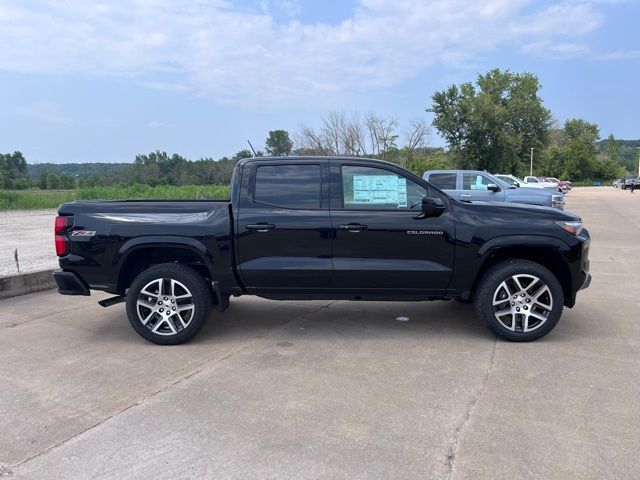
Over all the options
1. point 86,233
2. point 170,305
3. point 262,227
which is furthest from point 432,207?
point 86,233

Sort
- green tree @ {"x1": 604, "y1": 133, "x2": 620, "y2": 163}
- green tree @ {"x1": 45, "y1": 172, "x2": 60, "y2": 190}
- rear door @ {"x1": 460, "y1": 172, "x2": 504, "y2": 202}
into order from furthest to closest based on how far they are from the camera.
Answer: green tree @ {"x1": 604, "y1": 133, "x2": 620, "y2": 163}
green tree @ {"x1": 45, "y1": 172, "x2": 60, "y2": 190}
rear door @ {"x1": 460, "y1": 172, "x2": 504, "y2": 202}

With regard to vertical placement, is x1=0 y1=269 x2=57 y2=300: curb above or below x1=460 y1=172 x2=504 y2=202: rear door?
below

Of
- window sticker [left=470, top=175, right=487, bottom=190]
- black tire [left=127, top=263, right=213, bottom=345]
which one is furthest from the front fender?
window sticker [left=470, top=175, right=487, bottom=190]

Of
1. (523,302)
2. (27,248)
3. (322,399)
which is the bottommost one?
(322,399)

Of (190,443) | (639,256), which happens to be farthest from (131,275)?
(639,256)

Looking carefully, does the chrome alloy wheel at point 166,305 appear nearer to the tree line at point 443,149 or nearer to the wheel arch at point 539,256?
the wheel arch at point 539,256

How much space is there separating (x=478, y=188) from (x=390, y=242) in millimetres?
11905

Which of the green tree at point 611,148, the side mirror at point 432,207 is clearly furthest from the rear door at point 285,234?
the green tree at point 611,148

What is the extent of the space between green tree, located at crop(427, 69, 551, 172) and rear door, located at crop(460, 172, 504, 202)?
31853 mm

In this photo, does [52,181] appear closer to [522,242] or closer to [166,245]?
[166,245]

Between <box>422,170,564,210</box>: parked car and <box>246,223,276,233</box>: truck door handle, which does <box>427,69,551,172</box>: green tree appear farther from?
<box>246,223,276,233</box>: truck door handle

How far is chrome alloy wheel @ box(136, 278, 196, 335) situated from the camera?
514 centimetres

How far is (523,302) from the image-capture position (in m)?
5.06

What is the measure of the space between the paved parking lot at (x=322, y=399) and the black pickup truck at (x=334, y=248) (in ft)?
1.55
